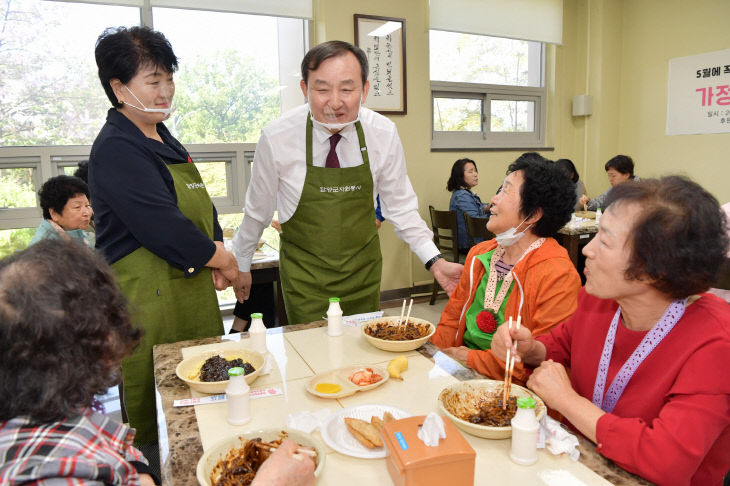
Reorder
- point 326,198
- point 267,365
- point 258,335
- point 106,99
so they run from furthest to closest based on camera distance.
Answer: point 106,99 → point 326,198 → point 258,335 → point 267,365

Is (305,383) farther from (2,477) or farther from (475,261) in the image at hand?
(475,261)

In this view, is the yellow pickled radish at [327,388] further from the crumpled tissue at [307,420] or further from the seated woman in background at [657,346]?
the seated woman in background at [657,346]

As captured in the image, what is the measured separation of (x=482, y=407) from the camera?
123 centimetres

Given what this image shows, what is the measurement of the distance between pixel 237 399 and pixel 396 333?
2.13 feet

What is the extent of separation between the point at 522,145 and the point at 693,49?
6.57ft

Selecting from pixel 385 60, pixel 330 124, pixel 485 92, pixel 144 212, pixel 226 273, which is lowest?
pixel 226 273

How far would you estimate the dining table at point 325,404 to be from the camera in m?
1.00

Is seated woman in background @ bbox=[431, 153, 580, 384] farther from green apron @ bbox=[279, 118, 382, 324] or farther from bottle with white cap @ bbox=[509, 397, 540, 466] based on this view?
bottle with white cap @ bbox=[509, 397, 540, 466]

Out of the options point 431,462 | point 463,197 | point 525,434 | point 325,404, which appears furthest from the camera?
point 463,197

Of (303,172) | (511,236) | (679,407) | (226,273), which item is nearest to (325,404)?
(679,407)

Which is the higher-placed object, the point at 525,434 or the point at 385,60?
the point at 385,60

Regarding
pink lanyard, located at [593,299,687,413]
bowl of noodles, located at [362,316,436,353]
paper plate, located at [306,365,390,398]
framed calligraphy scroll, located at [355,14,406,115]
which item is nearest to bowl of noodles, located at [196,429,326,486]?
paper plate, located at [306,365,390,398]

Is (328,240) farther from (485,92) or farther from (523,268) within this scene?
(485,92)

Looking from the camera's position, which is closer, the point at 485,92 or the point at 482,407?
the point at 482,407
